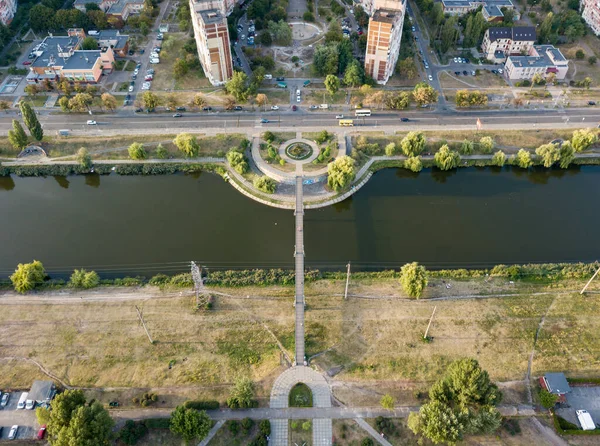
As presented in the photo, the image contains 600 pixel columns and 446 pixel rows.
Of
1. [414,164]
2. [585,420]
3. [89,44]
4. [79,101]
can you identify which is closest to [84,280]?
[79,101]

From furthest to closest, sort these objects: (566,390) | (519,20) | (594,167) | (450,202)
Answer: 1. (519,20)
2. (594,167)
3. (450,202)
4. (566,390)

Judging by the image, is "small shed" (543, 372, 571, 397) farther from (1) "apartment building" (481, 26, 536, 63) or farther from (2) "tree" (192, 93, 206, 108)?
(1) "apartment building" (481, 26, 536, 63)

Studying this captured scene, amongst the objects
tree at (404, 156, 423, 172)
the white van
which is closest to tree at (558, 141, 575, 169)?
tree at (404, 156, 423, 172)

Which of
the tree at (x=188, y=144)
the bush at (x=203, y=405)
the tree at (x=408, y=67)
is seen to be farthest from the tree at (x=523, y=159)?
the bush at (x=203, y=405)

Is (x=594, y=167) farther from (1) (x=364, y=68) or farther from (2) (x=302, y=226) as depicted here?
(2) (x=302, y=226)

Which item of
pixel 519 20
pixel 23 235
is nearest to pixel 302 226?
pixel 23 235

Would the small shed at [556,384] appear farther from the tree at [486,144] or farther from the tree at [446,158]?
the tree at [486,144]
